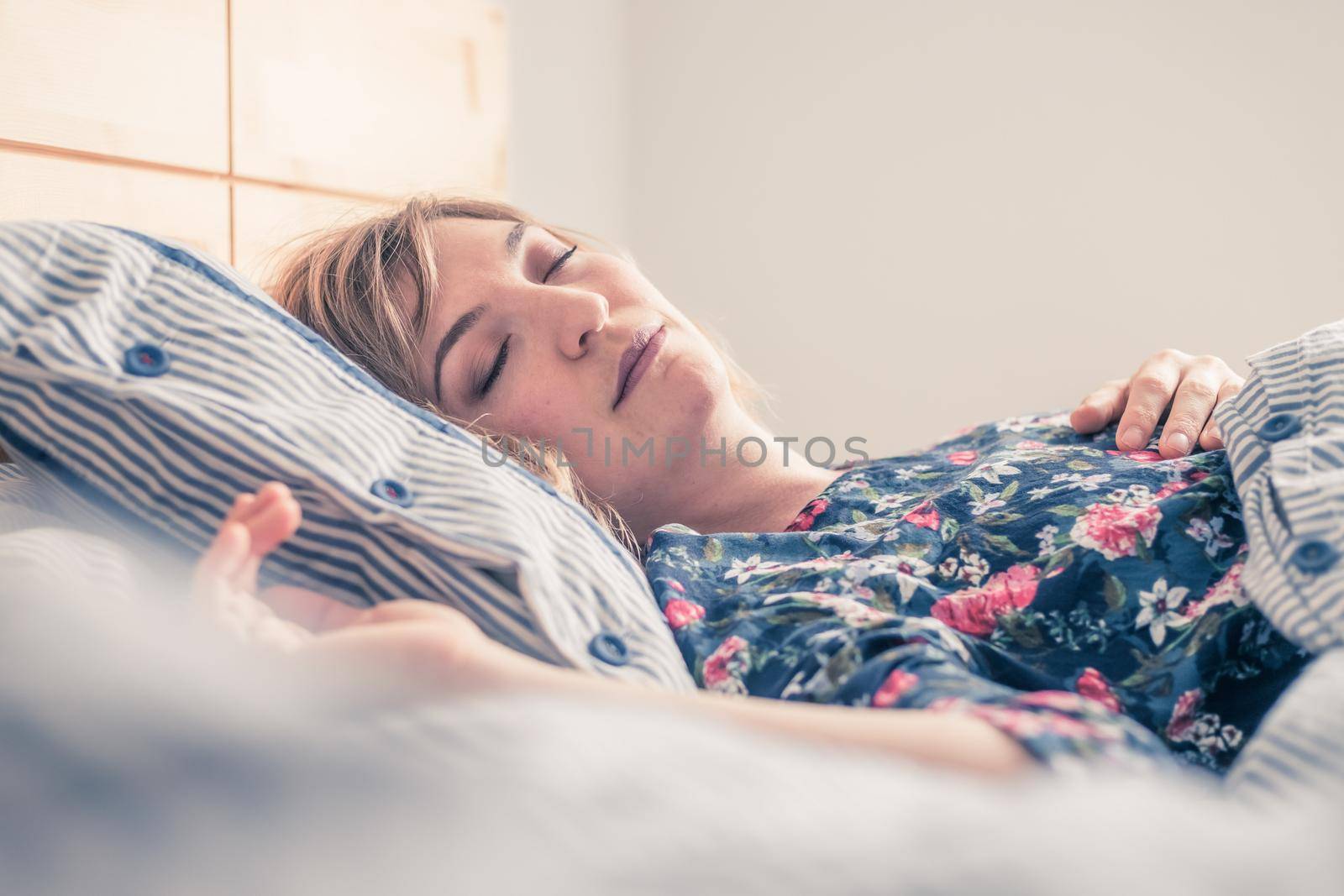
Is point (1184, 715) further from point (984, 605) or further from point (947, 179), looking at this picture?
point (947, 179)

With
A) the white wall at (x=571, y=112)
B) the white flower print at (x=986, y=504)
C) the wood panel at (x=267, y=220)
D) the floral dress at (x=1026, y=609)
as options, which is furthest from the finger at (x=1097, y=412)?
the white wall at (x=571, y=112)

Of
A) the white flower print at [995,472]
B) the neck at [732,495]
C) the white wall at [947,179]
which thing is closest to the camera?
the white flower print at [995,472]

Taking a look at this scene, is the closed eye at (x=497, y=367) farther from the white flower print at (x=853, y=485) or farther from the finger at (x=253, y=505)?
the finger at (x=253, y=505)

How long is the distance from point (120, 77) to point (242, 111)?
21 cm

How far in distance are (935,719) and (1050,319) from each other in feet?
7.59

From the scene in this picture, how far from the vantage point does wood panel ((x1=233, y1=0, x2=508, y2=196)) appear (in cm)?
154

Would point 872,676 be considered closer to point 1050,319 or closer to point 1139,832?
point 1139,832

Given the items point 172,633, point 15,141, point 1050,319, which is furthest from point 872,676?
point 1050,319

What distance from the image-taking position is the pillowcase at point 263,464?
2.10ft

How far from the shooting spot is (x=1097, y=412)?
1.09 m

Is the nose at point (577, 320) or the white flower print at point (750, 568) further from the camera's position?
the nose at point (577, 320)

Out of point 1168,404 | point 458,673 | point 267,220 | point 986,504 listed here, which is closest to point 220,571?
point 458,673

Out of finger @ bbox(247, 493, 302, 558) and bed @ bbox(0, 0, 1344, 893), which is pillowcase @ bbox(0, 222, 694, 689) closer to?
bed @ bbox(0, 0, 1344, 893)

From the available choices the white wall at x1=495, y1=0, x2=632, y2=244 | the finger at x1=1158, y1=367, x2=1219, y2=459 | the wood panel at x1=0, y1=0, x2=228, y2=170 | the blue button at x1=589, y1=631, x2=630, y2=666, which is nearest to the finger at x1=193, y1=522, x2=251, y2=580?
the blue button at x1=589, y1=631, x2=630, y2=666
